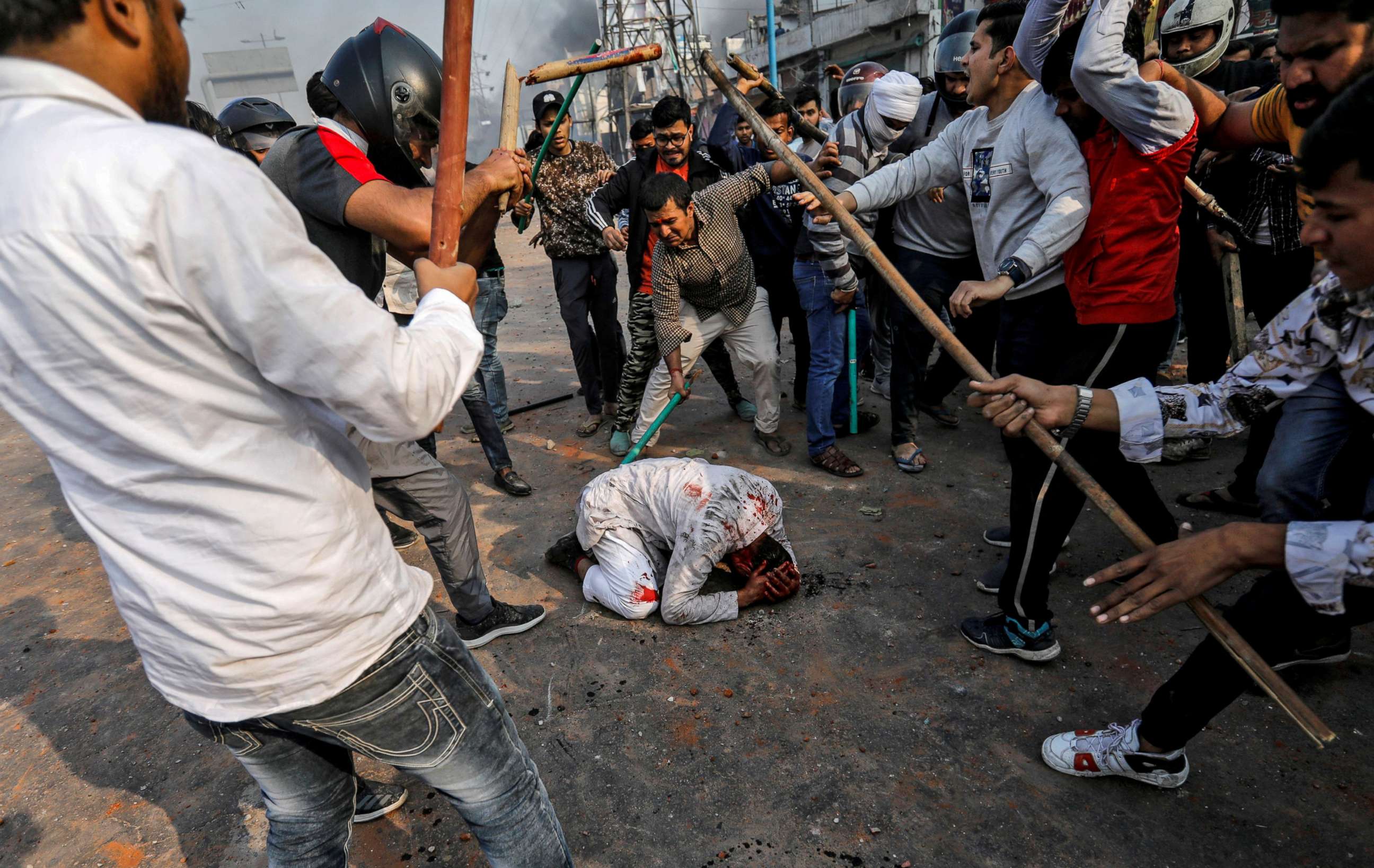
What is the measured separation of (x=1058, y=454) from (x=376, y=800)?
2.26m

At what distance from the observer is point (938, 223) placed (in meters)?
3.83

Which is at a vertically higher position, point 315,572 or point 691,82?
point 691,82

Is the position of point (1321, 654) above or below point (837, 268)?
below

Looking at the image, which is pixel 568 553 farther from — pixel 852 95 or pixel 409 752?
pixel 852 95

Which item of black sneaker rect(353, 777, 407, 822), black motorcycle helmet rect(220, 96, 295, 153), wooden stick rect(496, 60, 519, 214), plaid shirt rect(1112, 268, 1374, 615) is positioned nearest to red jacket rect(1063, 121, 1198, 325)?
plaid shirt rect(1112, 268, 1374, 615)

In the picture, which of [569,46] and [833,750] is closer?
[833,750]

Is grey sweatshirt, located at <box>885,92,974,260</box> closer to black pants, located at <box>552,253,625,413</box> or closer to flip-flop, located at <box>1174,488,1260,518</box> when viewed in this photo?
flip-flop, located at <box>1174,488,1260,518</box>

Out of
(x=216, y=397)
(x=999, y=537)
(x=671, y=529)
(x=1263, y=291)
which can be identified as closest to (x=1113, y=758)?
(x=999, y=537)

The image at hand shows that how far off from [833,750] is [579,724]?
866mm

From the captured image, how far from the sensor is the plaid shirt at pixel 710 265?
4.04 meters

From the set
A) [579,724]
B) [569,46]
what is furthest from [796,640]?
[569,46]

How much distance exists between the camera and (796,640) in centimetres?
275

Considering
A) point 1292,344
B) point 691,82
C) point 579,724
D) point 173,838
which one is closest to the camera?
point 1292,344

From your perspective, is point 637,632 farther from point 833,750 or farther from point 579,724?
point 833,750
